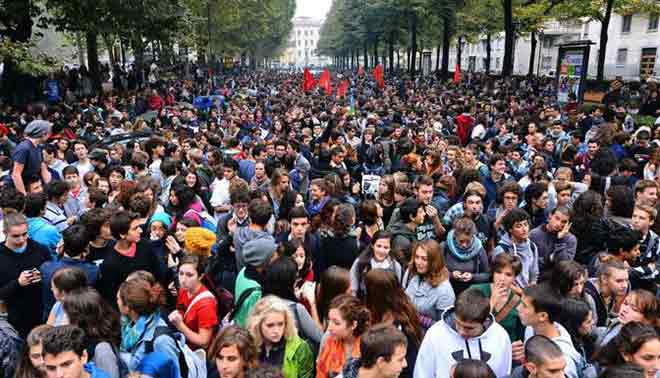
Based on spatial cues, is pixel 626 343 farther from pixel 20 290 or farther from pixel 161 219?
pixel 20 290

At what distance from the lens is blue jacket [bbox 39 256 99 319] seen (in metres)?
4.29

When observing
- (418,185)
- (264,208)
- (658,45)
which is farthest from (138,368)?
(658,45)

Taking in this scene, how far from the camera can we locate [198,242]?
14.8ft

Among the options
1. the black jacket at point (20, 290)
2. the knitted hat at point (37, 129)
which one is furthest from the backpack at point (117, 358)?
the knitted hat at point (37, 129)

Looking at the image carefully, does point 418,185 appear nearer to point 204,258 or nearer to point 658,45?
point 204,258

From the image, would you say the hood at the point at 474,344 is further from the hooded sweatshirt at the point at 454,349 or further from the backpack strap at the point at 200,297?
the backpack strap at the point at 200,297

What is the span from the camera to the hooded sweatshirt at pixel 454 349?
345 cm

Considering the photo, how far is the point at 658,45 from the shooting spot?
4397 cm

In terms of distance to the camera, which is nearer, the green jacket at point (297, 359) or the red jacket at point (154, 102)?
the green jacket at point (297, 359)

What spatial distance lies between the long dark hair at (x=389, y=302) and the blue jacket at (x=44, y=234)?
300 cm

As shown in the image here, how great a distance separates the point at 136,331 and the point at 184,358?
0.38 metres

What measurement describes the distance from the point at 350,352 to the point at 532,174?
4656 millimetres

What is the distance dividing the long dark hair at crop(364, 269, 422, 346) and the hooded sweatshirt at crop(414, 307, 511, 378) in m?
0.31

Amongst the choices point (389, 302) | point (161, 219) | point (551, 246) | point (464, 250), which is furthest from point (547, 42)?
point (389, 302)
